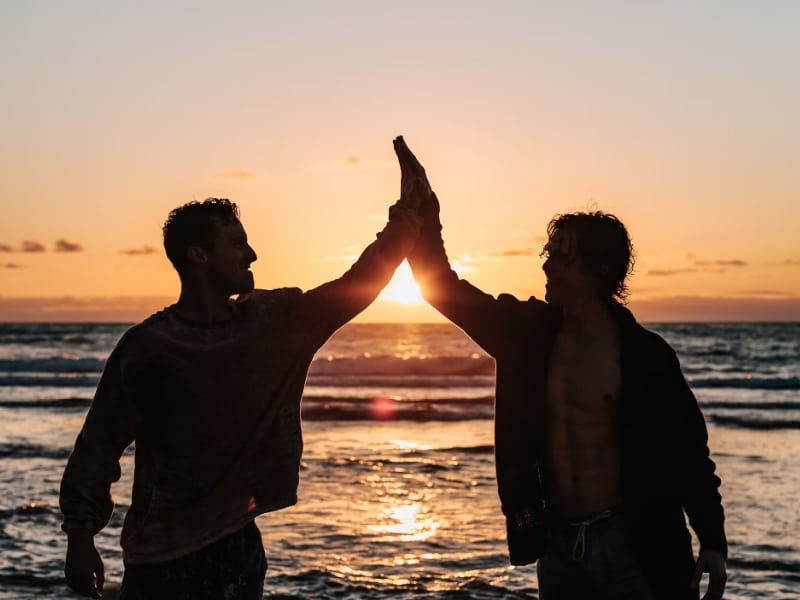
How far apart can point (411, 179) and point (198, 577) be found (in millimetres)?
1866

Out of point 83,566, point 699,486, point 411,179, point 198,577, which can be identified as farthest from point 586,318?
point 83,566

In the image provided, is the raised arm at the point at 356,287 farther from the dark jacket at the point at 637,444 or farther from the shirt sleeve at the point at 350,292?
the dark jacket at the point at 637,444

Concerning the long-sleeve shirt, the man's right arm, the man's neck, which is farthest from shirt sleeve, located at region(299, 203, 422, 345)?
the man's neck

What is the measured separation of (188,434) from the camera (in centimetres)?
352

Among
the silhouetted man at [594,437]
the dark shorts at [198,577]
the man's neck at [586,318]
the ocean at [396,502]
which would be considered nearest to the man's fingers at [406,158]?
the silhouetted man at [594,437]

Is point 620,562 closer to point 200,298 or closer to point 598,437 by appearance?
point 598,437

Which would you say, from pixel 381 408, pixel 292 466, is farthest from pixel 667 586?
pixel 381 408

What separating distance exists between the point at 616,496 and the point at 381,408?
66.8ft

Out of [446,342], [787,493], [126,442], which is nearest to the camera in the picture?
[126,442]

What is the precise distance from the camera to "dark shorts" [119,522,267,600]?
3502 mm

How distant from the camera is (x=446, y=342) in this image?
73.6m

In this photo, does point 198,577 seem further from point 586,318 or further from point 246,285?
point 586,318

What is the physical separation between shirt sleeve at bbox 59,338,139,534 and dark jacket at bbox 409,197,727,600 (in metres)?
1.47

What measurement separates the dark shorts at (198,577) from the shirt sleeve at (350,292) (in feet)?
2.73
